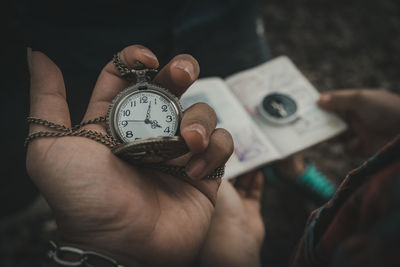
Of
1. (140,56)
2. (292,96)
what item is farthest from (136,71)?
(292,96)

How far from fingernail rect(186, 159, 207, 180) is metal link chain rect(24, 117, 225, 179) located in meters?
0.11

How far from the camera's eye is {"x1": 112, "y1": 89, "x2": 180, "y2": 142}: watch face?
2.86 feet

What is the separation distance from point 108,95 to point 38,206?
130cm

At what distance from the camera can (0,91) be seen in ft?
3.83

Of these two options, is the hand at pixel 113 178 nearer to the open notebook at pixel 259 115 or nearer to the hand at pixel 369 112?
the open notebook at pixel 259 115

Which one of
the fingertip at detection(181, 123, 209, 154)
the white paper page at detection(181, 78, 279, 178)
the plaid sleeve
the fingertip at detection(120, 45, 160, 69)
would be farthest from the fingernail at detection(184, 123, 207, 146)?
the white paper page at detection(181, 78, 279, 178)

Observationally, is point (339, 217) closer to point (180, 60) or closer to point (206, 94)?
point (180, 60)

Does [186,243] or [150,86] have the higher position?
[150,86]

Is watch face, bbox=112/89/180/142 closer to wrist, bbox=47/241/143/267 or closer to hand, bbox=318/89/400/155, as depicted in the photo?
wrist, bbox=47/241/143/267

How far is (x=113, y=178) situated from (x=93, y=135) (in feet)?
0.46

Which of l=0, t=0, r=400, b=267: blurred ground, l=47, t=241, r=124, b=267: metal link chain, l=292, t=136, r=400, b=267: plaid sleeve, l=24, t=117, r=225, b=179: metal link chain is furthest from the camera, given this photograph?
l=0, t=0, r=400, b=267: blurred ground

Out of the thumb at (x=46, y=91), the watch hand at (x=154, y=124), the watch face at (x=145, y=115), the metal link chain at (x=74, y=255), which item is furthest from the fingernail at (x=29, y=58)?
the metal link chain at (x=74, y=255)

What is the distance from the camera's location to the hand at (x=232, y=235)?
1.08 meters

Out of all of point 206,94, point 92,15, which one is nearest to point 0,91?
point 92,15
